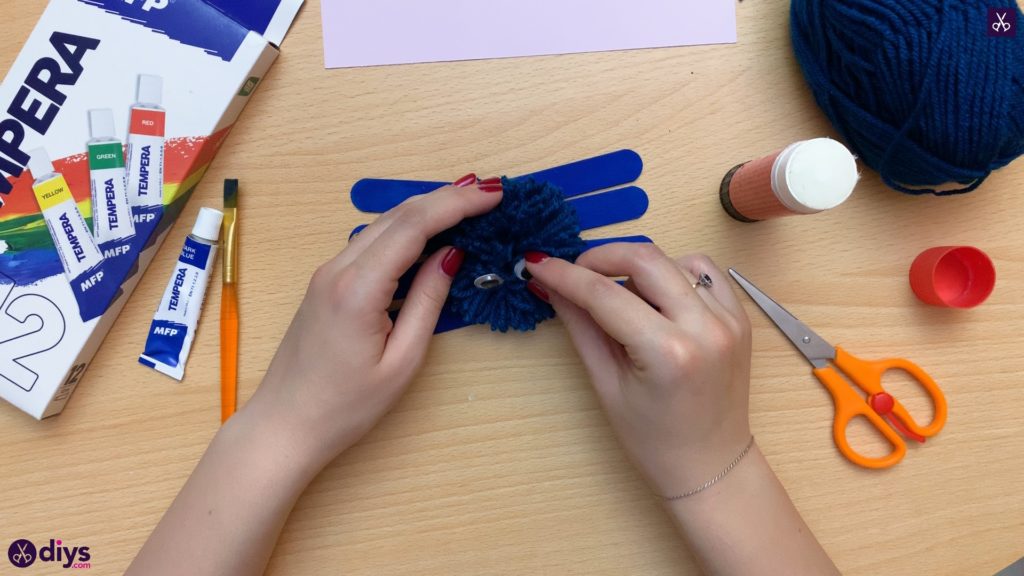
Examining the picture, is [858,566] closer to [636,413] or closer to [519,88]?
[636,413]

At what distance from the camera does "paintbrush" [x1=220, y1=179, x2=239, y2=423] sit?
0.55 m

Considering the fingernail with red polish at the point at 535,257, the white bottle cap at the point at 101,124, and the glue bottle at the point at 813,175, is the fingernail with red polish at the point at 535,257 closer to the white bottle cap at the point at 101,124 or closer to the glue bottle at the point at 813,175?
the glue bottle at the point at 813,175

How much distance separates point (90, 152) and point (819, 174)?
2.03 feet

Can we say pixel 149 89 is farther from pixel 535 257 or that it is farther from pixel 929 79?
pixel 929 79

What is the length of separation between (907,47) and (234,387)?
0.64m

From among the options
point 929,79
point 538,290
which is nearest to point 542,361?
point 538,290

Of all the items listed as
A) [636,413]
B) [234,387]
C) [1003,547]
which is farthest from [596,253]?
[1003,547]

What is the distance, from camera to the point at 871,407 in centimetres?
57

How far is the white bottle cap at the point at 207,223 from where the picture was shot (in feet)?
1.79

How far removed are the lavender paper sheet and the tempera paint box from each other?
90 millimetres

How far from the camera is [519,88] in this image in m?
0.58

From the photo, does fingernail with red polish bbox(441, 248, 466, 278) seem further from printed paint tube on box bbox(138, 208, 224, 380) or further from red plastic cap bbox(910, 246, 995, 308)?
red plastic cap bbox(910, 246, 995, 308)

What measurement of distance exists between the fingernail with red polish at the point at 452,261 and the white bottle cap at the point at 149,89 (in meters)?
0.30

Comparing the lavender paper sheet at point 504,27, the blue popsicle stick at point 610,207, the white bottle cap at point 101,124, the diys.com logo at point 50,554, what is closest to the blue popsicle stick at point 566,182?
the blue popsicle stick at point 610,207
